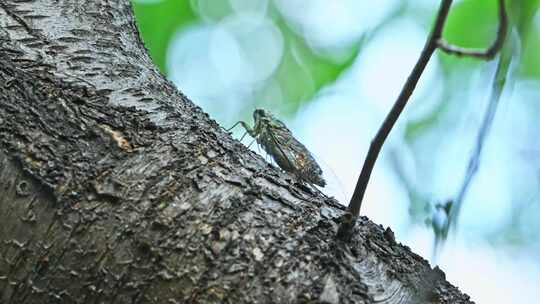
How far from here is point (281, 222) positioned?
Answer: 171 cm

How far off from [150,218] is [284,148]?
165cm

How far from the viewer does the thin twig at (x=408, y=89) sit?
1242 millimetres

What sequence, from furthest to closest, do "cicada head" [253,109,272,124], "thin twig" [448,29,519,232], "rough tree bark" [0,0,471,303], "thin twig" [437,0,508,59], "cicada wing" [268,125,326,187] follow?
"cicada head" [253,109,272,124] → "cicada wing" [268,125,326,187] → "rough tree bark" [0,0,471,303] → "thin twig" [437,0,508,59] → "thin twig" [448,29,519,232]

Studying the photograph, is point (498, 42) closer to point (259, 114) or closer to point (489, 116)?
point (489, 116)

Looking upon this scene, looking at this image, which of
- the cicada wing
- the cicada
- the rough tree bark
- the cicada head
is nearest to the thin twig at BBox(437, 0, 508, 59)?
the rough tree bark

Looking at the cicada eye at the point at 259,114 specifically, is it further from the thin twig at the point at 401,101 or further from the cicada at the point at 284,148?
the thin twig at the point at 401,101

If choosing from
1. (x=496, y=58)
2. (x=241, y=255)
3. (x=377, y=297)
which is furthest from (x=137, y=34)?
(x=496, y=58)

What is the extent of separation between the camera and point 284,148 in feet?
10.7

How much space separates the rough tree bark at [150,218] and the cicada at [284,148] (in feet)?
2.96

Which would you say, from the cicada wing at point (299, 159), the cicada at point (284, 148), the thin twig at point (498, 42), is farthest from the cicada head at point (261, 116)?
the thin twig at point (498, 42)

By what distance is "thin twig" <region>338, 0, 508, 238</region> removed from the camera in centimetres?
124

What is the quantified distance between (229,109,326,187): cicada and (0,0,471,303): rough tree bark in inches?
35.5

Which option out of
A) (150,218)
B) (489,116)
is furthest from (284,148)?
(489,116)

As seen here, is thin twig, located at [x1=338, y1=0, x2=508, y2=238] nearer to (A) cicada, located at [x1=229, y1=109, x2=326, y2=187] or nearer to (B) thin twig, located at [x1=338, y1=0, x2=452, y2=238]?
(B) thin twig, located at [x1=338, y1=0, x2=452, y2=238]
